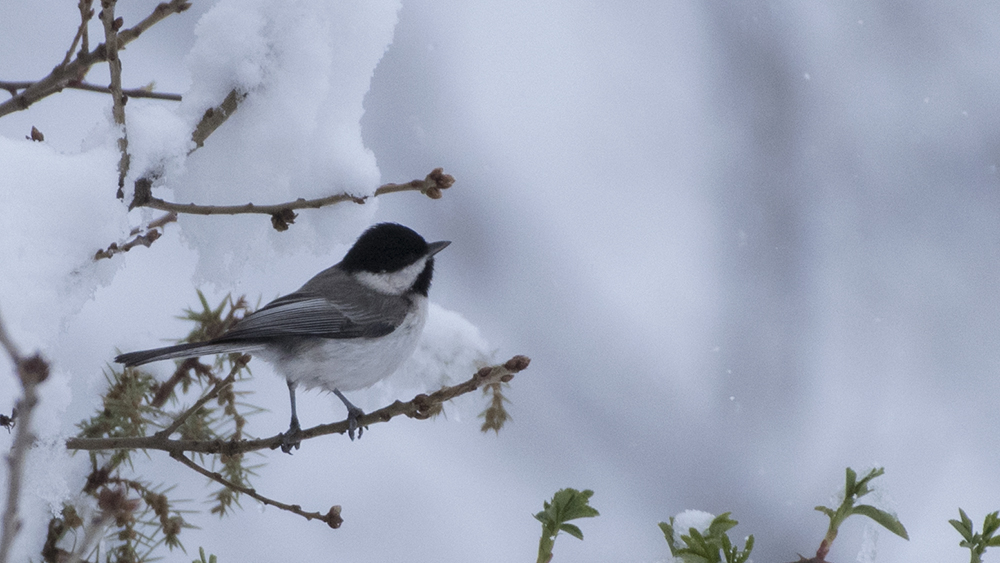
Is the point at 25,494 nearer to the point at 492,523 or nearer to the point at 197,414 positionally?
the point at 197,414

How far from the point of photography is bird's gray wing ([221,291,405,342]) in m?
2.04

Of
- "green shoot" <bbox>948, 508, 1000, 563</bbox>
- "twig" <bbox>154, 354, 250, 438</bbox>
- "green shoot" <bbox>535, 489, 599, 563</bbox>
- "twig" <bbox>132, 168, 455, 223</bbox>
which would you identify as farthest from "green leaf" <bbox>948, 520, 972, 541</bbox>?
"twig" <bbox>154, 354, 250, 438</bbox>

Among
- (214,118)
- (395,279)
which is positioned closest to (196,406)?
(214,118)

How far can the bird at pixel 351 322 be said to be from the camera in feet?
6.48

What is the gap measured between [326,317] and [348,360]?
19 cm

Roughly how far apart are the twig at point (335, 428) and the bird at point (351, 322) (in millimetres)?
220

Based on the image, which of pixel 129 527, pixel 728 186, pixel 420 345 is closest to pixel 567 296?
pixel 728 186

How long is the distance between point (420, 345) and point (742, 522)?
207 centimetres

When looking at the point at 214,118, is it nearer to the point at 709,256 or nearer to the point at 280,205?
the point at 280,205

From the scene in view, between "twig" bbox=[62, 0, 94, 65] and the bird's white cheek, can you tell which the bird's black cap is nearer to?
the bird's white cheek

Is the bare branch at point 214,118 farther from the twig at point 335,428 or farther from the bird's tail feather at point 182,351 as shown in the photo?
the twig at point 335,428

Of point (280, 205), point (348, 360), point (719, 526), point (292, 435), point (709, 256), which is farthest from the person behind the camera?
point (709, 256)

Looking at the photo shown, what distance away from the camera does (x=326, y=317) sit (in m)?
2.24

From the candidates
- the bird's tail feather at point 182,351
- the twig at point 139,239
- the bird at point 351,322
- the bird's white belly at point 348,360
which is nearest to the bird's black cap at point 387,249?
the bird at point 351,322
